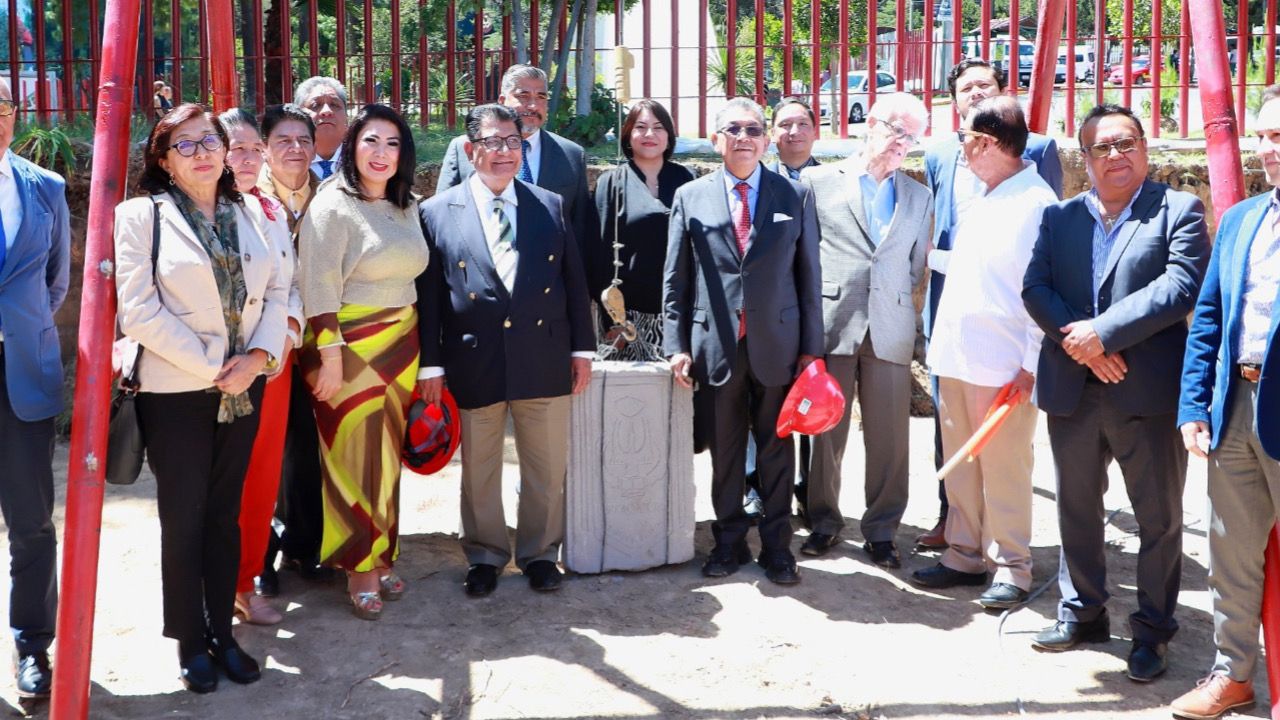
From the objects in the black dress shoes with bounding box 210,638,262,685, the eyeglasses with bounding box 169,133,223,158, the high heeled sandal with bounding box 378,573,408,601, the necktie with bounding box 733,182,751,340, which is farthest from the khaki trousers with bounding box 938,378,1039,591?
the eyeglasses with bounding box 169,133,223,158

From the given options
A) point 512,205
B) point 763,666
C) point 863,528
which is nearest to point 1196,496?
point 863,528

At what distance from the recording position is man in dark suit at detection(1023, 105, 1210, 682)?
417cm

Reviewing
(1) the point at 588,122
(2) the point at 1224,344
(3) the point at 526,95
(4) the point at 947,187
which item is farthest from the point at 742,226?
(1) the point at 588,122

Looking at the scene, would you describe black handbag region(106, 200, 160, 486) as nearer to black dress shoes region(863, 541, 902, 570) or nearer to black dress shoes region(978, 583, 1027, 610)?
black dress shoes region(863, 541, 902, 570)

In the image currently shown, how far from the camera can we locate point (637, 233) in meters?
5.52

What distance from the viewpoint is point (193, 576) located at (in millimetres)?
4105

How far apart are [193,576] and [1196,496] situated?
4947 millimetres

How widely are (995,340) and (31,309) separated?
3.43 m

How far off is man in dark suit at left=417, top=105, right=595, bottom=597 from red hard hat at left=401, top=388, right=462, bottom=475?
0.23 ft

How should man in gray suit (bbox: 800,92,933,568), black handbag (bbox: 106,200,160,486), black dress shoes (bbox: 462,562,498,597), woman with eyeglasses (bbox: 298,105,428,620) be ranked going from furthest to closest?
man in gray suit (bbox: 800,92,933,568)
black dress shoes (bbox: 462,562,498,597)
woman with eyeglasses (bbox: 298,105,428,620)
black handbag (bbox: 106,200,160,486)

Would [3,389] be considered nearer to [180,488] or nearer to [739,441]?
[180,488]

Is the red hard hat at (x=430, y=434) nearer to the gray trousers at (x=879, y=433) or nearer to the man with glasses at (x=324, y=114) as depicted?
the man with glasses at (x=324, y=114)

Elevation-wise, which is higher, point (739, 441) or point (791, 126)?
point (791, 126)

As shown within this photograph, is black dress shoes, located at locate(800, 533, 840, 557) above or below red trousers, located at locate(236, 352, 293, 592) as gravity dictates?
below
